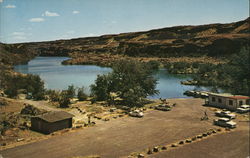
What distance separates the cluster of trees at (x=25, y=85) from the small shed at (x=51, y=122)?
1613 cm

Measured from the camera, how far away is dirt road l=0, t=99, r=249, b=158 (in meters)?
16.1

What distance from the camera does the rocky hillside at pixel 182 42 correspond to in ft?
279

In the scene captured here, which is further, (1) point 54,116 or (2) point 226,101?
(2) point 226,101

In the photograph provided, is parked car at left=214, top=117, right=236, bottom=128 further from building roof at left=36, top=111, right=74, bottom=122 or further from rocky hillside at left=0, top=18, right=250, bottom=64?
rocky hillside at left=0, top=18, right=250, bottom=64

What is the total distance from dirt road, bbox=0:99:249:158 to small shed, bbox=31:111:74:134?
208cm

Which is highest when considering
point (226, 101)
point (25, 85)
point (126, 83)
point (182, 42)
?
point (182, 42)

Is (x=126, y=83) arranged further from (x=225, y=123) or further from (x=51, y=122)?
(x=225, y=123)

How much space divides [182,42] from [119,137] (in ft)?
328

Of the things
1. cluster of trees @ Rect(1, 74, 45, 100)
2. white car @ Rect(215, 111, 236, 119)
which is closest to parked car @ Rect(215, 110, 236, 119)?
white car @ Rect(215, 111, 236, 119)

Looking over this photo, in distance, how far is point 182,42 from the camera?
112875 mm

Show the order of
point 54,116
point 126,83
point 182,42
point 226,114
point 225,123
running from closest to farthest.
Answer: point 225,123
point 54,116
point 226,114
point 126,83
point 182,42

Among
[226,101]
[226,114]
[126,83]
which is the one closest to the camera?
[226,114]

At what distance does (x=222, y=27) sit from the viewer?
116500 mm

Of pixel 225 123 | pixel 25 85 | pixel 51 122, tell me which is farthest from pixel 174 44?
pixel 51 122
